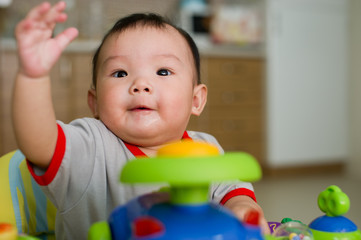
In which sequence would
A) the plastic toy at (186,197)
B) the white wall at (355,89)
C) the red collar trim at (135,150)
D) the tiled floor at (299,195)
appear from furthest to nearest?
1. the white wall at (355,89)
2. the tiled floor at (299,195)
3. the red collar trim at (135,150)
4. the plastic toy at (186,197)

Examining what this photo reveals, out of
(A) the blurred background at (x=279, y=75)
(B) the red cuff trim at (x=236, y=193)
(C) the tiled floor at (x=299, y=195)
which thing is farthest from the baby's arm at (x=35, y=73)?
(A) the blurred background at (x=279, y=75)

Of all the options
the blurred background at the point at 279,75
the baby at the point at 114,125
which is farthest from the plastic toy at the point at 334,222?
the blurred background at the point at 279,75

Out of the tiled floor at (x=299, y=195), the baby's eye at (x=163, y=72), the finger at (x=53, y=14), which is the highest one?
the finger at (x=53, y=14)

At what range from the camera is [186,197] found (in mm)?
462

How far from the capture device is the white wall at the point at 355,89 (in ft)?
10.5

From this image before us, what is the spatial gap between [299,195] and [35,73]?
2.13 metres

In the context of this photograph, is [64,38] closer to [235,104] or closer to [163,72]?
[163,72]

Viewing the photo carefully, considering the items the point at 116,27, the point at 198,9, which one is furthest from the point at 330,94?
the point at 116,27

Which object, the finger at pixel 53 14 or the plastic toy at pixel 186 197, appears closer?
the plastic toy at pixel 186 197

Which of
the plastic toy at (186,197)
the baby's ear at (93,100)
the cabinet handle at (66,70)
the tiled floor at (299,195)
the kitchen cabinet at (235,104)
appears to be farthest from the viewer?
the kitchen cabinet at (235,104)

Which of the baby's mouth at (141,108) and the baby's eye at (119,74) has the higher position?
the baby's eye at (119,74)

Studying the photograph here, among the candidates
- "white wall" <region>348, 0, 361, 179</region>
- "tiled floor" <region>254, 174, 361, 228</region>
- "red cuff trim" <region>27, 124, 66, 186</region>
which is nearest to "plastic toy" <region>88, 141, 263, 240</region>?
"red cuff trim" <region>27, 124, 66, 186</region>

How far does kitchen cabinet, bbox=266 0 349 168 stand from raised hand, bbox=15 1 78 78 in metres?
A: 2.72

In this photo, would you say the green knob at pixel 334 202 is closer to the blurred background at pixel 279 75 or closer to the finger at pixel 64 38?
the finger at pixel 64 38
